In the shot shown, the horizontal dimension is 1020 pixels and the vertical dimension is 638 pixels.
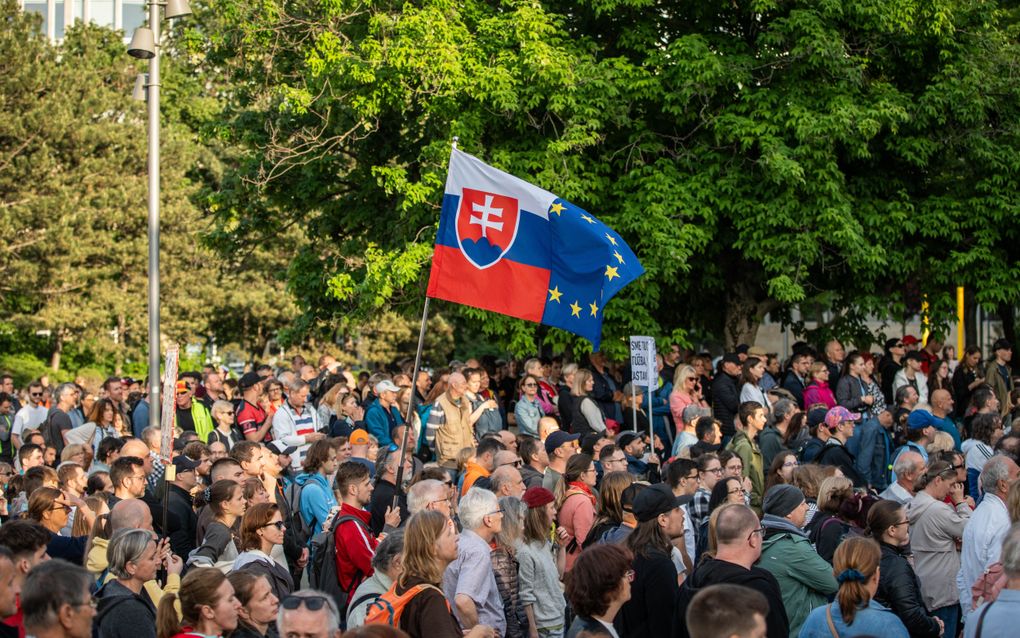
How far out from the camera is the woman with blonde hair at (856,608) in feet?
20.6

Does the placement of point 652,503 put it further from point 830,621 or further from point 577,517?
point 577,517

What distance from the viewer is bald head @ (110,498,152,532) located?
7.48m

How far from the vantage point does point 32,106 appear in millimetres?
38469

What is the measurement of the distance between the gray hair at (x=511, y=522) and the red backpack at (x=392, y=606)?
151cm

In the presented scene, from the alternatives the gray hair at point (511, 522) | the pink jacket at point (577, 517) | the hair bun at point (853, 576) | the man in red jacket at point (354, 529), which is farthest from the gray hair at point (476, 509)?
the hair bun at point (853, 576)

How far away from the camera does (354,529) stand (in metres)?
8.20

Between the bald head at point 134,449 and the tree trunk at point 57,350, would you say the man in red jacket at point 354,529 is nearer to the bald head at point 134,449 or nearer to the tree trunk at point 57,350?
the bald head at point 134,449

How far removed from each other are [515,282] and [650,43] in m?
11.4

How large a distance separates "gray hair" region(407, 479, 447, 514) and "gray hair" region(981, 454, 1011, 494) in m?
4.01

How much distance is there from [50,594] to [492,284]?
5279 millimetres

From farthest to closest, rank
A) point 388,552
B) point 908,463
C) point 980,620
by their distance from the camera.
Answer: point 908,463 → point 388,552 → point 980,620

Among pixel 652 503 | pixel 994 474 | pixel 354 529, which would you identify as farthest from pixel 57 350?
pixel 652 503

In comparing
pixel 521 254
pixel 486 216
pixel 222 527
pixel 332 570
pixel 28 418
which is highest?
pixel 486 216

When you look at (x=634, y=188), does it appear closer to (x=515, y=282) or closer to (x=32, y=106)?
(x=515, y=282)
